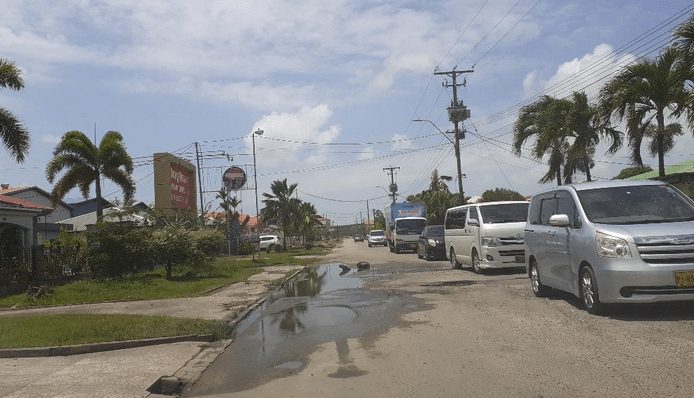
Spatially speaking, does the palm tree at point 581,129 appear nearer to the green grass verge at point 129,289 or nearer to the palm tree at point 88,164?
the green grass verge at point 129,289

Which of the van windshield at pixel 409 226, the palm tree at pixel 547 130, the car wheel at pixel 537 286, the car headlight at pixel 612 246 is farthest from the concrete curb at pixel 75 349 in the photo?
the van windshield at pixel 409 226

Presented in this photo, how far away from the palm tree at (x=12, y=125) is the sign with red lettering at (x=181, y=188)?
2031 cm

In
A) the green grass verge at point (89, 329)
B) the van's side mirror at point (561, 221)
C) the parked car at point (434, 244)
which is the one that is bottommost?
the green grass verge at point (89, 329)

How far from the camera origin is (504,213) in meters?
17.2

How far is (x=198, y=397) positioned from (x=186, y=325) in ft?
13.1

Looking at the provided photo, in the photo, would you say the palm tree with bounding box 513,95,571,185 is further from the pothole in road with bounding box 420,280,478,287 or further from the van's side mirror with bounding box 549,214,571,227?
the van's side mirror with bounding box 549,214,571,227

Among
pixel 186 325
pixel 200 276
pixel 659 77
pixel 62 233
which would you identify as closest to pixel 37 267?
pixel 62 233

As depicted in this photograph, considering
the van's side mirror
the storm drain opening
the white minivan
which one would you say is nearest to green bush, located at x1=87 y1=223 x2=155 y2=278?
the white minivan

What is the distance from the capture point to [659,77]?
16.7 meters

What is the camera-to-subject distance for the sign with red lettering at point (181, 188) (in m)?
38.5

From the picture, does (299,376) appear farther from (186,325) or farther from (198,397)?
(186,325)

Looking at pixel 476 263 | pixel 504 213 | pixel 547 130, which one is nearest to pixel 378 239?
pixel 547 130

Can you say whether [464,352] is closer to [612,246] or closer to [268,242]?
[612,246]

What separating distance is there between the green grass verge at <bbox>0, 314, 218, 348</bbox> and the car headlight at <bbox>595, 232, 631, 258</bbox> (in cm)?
613
